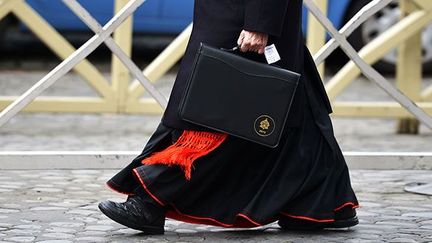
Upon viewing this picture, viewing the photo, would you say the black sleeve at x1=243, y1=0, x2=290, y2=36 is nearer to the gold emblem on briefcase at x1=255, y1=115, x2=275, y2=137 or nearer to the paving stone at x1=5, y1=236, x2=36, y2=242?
the gold emblem on briefcase at x1=255, y1=115, x2=275, y2=137

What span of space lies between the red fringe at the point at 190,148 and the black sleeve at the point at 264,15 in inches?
16.6

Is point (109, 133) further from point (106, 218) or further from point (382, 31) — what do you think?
point (382, 31)

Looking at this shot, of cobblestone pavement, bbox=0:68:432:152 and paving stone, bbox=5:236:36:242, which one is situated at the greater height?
paving stone, bbox=5:236:36:242

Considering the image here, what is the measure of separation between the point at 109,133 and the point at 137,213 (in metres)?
3.58

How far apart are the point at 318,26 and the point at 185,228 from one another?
2.80 meters

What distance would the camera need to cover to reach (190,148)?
4734 mm

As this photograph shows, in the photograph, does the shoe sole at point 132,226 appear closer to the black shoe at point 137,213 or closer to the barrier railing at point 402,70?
the black shoe at point 137,213

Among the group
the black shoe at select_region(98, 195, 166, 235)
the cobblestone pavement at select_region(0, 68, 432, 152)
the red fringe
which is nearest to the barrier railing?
the cobblestone pavement at select_region(0, 68, 432, 152)

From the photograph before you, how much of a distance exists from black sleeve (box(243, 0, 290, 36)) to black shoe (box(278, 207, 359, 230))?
2.55 feet

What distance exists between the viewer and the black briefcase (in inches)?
182

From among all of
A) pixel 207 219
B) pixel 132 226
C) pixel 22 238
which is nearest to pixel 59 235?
pixel 22 238

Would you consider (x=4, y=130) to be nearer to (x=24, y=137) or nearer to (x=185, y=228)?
(x=24, y=137)

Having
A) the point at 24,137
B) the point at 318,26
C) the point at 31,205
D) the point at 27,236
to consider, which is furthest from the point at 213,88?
the point at 24,137

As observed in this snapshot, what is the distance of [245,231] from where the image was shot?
5.02 m
